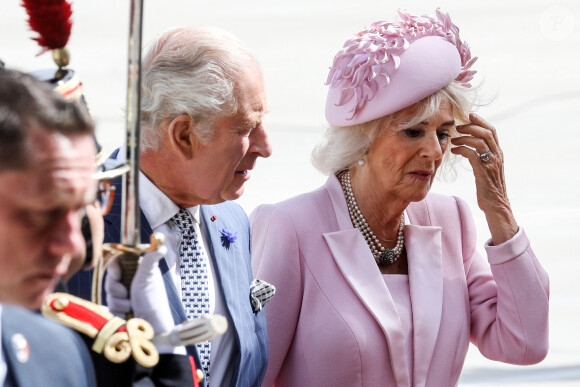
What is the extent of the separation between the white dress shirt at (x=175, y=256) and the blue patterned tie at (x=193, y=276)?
14 millimetres

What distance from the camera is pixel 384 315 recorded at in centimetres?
226

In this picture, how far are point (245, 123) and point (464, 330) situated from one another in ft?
3.01

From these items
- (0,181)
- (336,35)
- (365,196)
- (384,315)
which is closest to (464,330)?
(384,315)

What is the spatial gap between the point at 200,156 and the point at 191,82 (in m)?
0.16

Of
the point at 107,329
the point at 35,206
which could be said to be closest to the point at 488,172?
the point at 107,329

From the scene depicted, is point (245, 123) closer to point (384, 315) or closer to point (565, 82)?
point (384, 315)

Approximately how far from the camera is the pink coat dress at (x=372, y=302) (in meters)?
2.23

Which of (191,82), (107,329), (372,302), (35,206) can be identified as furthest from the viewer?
(372,302)

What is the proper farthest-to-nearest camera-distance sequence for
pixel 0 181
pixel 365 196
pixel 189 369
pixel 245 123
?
1. pixel 365 196
2. pixel 245 123
3. pixel 189 369
4. pixel 0 181

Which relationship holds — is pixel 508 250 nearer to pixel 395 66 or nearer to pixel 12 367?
pixel 395 66

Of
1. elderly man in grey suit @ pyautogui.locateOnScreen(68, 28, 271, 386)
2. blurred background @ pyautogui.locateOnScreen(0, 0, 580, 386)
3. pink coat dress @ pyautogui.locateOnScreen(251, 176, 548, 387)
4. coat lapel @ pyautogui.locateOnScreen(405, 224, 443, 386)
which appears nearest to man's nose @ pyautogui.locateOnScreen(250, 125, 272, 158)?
elderly man in grey suit @ pyautogui.locateOnScreen(68, 28, 271, 386)

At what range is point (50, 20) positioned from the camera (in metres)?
1.17

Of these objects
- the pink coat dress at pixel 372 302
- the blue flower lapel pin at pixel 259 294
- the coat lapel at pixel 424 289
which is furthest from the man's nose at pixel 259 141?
the coat lapel at pixel 424 289

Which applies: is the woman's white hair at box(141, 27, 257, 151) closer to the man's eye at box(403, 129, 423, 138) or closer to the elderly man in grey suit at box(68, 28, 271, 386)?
the elderly man in grey suit at box(68, 28, 271, 386)
